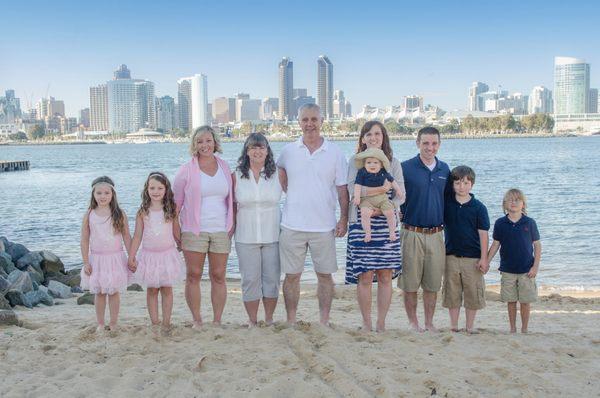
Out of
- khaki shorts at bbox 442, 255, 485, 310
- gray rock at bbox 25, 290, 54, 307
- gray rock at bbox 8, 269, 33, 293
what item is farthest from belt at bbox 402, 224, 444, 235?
gray rock at bbox 8, 269, 33, 293

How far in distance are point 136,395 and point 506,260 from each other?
3421mm

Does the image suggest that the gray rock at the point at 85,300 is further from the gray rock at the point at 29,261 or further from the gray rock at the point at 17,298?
the gray rock at the point at 29,261

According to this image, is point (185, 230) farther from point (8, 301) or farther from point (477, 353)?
point (8, 301)

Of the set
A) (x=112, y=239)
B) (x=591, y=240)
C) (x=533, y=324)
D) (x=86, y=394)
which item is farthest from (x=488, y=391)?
(x=591, y=240)

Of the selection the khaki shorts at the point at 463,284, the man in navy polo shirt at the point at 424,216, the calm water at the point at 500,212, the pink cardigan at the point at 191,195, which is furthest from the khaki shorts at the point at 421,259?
the calm water at the point at 500,212

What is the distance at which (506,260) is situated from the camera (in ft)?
19.8

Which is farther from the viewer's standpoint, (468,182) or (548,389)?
(468,182)

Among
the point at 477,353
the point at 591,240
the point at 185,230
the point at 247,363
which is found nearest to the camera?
the point at 247,363

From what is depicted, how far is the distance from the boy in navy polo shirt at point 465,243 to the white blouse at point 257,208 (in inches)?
59.1

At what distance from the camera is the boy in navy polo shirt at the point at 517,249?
5.95m

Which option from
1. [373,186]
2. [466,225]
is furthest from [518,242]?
[373,186]

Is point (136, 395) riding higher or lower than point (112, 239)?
lower

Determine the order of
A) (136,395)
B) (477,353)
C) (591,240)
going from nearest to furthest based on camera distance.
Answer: (136,395) → (477,353) → (591,240)

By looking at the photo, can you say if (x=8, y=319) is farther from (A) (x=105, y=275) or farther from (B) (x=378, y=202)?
(B) (x=378, y=202)
